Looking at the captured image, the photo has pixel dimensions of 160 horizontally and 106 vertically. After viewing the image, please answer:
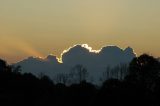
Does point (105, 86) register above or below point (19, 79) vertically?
below

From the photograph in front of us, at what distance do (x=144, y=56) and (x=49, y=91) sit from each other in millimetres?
19466

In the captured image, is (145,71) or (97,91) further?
(145,71)

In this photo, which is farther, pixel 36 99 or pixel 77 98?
pixel 36 99

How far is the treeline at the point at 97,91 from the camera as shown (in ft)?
275

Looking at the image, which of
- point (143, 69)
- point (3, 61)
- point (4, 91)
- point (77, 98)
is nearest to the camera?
point (77, 98)

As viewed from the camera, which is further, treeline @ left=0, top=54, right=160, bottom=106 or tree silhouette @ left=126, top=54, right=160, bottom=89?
tree silhouette @ left=126, top=54, right=160, bottom=89

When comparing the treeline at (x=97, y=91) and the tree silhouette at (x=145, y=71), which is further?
the tree silhouette at (x=145, y=71)

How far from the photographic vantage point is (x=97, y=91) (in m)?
90.1

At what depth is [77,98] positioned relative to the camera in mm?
94000

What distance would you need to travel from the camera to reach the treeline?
3305 inches

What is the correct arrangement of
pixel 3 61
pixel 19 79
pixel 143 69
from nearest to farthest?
pixel 143 69, pixel 19 79, pixel 3 61

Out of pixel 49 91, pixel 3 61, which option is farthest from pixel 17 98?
pixel 3 61

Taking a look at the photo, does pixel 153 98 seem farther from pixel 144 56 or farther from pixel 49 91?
pixel 49 91

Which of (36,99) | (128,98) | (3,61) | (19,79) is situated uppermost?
(3,61)
